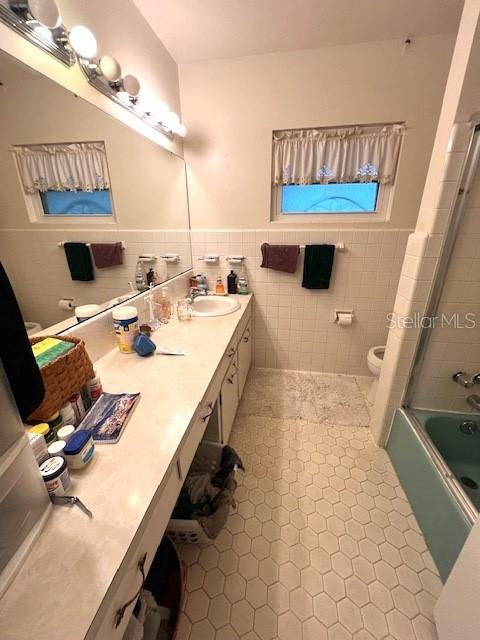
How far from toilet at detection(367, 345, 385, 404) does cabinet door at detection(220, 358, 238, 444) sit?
41.7 inches

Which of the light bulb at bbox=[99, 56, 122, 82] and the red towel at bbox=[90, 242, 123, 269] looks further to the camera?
the red towel at bbox=[90, 242, 123, 269]

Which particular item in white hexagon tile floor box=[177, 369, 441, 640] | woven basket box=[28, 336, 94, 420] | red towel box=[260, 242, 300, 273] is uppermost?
red towel box=[260, 242, 300, 273]

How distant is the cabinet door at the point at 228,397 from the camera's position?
1.43 m

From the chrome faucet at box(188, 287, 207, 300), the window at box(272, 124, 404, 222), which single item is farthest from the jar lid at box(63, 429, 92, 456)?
the window at box(272, 124, 404, 222)

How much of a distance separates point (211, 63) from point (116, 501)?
8.22ft

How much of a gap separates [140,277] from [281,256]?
1.08 meters

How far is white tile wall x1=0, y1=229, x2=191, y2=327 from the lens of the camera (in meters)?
0.89

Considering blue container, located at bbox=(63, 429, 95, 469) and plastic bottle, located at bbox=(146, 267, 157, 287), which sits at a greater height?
plastic bottle, located at bbox=(146, 267, 157, 287)

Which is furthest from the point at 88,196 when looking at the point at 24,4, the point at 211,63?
the point at 211,63

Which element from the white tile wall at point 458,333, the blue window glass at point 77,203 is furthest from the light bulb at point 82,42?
the white tile wall at point 458,333

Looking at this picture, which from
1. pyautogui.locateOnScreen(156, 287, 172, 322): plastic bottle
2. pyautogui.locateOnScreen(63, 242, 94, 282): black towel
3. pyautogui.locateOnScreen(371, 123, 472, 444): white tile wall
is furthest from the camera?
pyautogui.locateOnScreen(156, 287, 172, 322): plastic bottle

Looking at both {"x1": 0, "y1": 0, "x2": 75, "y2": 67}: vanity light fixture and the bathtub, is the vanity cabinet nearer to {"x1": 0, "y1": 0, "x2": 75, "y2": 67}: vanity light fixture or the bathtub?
the bathtub

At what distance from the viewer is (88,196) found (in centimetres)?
121

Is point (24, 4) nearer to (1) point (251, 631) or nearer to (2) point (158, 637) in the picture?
(2) point (158, 637)
